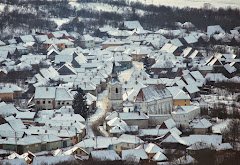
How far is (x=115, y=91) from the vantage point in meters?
25.7

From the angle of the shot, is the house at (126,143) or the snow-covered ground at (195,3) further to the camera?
the snow-covered ground at (195,3)

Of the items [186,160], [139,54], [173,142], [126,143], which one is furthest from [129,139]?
[139,54]

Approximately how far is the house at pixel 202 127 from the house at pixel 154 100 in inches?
89.1

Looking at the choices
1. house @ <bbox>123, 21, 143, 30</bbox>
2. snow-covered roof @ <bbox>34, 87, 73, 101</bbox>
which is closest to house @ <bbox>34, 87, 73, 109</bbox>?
snow-covered roof @ <bbox>34, 87, 73, 101</bbox>

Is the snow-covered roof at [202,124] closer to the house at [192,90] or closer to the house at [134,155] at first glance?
the house at [134,155]

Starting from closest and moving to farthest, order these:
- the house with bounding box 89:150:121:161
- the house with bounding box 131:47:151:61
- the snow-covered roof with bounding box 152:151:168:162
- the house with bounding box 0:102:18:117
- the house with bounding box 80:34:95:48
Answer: the house with bounding box 89:150:121:161, the snow-covered roof with bounding box 152:151:168:162, the house with bounding box 0:102:18:117, the house with bounding box 131:47:151:61, the house with bounding box 80:34:95:48

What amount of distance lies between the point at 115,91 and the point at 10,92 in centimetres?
479

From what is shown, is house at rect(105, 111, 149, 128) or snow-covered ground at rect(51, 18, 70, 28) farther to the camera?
snow-covered ground at rect(51, 18, 70, 28)

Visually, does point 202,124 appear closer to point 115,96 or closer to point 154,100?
point 154,100

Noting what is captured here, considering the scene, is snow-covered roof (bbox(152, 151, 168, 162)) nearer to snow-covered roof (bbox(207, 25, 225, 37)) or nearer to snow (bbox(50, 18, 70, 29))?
snow-covered roof (bbox(207, 25, 225, 37))

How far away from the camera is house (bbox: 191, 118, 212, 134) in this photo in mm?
22906

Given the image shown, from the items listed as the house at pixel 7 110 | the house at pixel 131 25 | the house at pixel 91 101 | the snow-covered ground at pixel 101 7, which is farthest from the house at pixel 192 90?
the snow-covered ground at pixel 101 7

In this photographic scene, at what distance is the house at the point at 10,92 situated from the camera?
91.4ft

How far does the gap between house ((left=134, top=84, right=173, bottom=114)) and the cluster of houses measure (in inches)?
1.4
